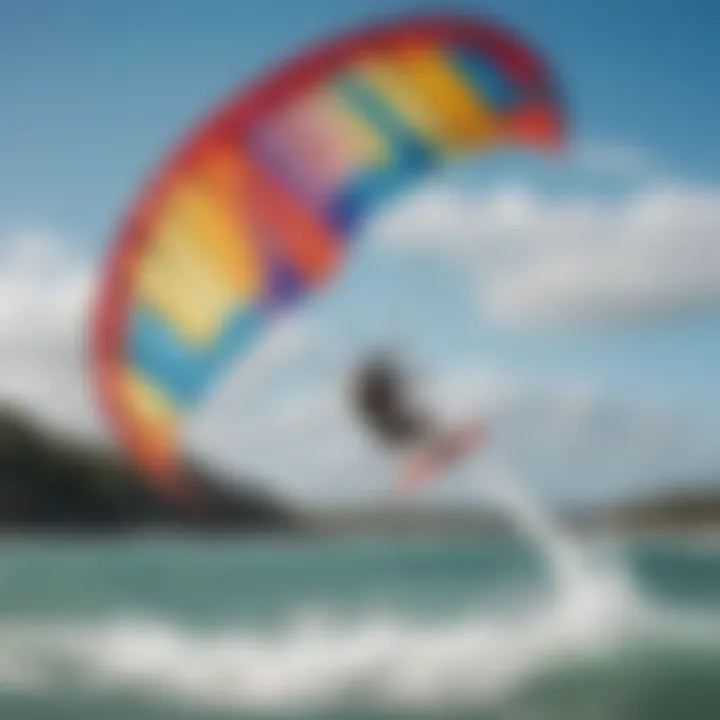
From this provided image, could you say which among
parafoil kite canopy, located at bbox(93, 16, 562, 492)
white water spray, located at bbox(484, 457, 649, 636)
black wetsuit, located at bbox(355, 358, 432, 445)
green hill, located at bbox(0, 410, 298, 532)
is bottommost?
white water spray, located at bbox(484, 457, 649, 636)

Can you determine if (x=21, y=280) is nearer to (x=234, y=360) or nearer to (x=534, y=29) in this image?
(x=234, y=360)

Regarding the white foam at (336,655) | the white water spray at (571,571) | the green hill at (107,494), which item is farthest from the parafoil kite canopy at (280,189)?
the white water spray at (571,571)

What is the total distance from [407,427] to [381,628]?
0.89ft

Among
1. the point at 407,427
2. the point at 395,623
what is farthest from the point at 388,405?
the point at 395,623

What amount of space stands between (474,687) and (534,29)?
2.91 feet

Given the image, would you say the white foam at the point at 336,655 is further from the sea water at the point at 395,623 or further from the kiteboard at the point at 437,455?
the kiteboard at the point at 437,455

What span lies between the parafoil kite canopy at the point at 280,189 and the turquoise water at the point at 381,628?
17 cm

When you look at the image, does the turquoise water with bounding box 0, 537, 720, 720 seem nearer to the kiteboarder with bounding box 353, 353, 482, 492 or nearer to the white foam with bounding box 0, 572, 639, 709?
the white foam with bounding box 0, 572, 639, 709

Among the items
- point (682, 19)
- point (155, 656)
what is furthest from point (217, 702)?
point (682, 19)

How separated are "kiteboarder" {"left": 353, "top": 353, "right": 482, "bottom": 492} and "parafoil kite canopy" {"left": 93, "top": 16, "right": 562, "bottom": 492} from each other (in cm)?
16

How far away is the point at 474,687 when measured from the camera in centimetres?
160

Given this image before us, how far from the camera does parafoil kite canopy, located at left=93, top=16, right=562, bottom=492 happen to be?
1.60 meters

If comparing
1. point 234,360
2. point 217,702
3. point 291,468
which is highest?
point 234,360

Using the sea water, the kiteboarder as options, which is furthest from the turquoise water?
the kiteboarder
